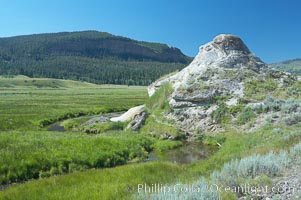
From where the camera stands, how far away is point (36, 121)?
47.3 metres

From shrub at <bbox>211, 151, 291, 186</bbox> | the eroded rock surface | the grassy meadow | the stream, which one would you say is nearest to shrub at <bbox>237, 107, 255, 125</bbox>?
the grassy meadow

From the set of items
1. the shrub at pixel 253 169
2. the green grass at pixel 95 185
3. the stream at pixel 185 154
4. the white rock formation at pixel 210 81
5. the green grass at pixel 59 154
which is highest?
the white rock formation at pixel 210 81

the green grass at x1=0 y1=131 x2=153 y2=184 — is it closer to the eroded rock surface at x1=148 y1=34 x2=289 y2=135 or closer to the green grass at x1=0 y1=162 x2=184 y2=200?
Answer: the green grass at x1=0 y1=162 x2=184 y2=200

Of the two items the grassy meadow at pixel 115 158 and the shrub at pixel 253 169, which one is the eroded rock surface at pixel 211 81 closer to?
the grassy meadow at pixel 115 158

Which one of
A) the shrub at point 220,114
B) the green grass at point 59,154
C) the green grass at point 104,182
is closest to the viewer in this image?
the green grass at point 104,182

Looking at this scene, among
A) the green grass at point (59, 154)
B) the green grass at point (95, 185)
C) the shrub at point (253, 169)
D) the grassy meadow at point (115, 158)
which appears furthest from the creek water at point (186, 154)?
the shrub at point (253, 169)

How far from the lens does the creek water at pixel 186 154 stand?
926 inches

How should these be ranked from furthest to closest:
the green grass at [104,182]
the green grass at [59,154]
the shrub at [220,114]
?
the shrub at [220,114] → the green grass at [59,154] → the green grass at [104,182]

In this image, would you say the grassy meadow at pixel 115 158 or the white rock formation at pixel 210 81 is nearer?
the grassy meadow at pixel 115 158

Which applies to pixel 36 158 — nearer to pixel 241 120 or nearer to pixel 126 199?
pixel 126 199

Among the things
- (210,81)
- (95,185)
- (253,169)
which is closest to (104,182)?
(95,185)

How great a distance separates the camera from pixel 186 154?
25281mm

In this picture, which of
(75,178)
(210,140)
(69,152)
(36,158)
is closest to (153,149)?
(210,140)

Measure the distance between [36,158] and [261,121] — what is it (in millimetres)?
19075
